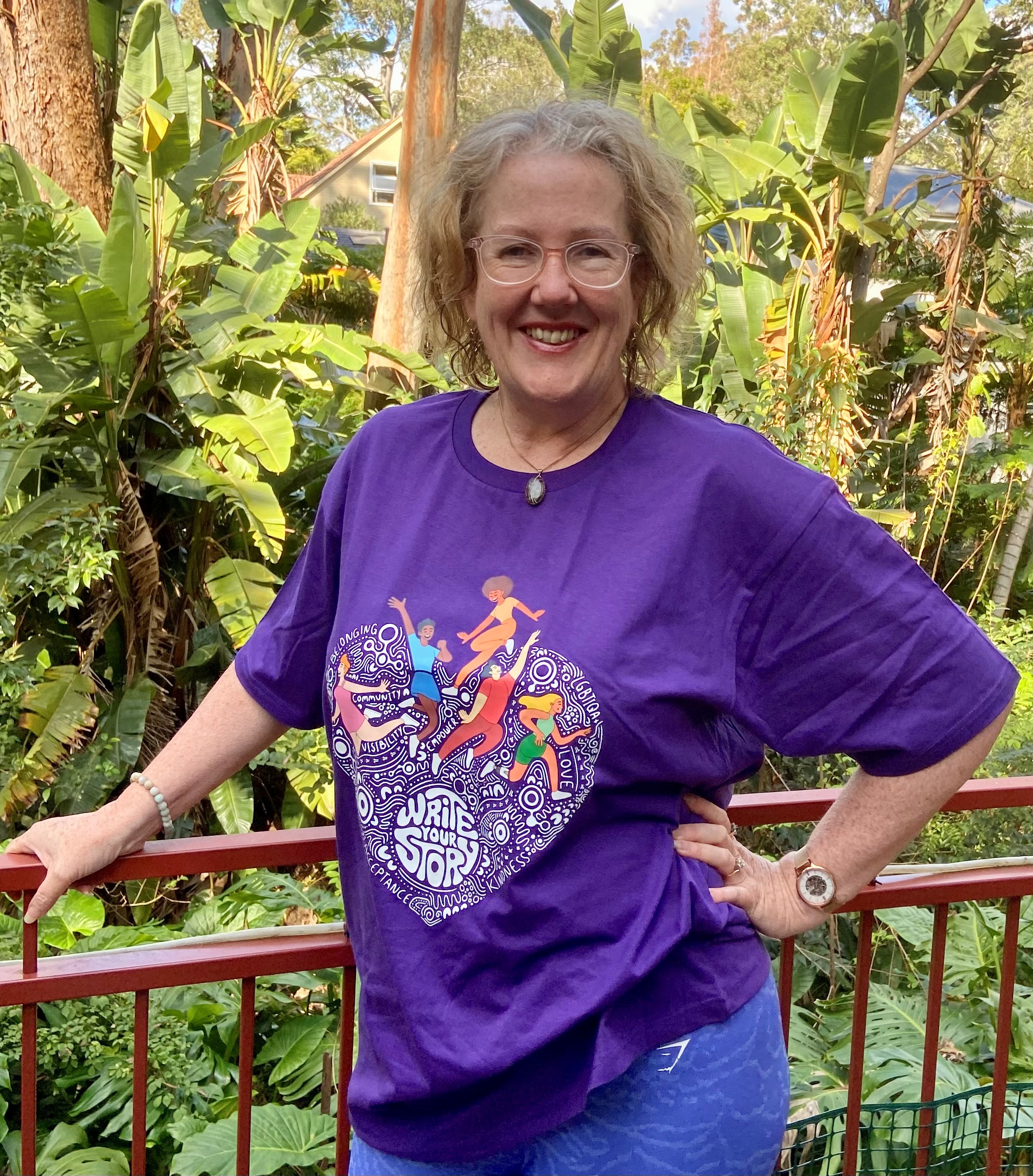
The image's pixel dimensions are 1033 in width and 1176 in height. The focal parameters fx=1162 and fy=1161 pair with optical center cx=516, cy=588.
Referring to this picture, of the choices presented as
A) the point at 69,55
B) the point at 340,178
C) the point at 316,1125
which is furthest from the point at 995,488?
the point at 340,178

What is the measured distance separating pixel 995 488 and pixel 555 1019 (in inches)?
385

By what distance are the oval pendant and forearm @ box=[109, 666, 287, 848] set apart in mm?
521

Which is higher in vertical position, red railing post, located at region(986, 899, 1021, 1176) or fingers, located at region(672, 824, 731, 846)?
fingers, located at region(672, 824, 731, 846)

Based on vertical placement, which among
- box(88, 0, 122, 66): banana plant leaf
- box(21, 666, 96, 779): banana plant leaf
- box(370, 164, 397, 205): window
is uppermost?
box(88, 0, 122, 66): banana plant leaf

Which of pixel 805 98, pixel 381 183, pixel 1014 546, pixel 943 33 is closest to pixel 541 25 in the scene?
pixel 943 33

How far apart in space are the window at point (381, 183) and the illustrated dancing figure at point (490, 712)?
27.1 metres

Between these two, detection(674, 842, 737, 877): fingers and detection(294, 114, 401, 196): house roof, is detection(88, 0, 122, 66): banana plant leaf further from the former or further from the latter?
detection(294, 114, 401, 196): house roof

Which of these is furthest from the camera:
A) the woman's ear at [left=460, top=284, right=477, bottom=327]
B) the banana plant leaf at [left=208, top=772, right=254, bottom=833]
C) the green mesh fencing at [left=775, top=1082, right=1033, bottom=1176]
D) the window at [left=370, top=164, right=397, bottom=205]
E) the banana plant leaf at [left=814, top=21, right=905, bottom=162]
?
the window at [left=370, top=164, right=397, bottom=205]

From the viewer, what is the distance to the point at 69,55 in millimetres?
6363

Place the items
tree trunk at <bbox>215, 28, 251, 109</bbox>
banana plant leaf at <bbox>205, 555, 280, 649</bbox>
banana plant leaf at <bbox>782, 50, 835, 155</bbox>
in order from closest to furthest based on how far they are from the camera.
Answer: banana plant leaf at <bbox>205, 555, 280, 649</bbox> < banana plant leaf at <bbox>782, 50, 835, 155</bbox> < tree trunk at <bbox>215, 28, 251, 109</bbox>

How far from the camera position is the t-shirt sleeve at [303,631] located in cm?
158

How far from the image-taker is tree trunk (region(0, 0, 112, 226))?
6285 mm

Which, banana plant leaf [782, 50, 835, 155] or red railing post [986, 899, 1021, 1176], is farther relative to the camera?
banana plant leaf [782, 50, 835, 155]

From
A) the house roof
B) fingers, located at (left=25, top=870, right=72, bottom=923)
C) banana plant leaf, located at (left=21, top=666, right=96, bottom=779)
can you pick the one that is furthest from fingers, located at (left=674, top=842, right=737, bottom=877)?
the house roof
